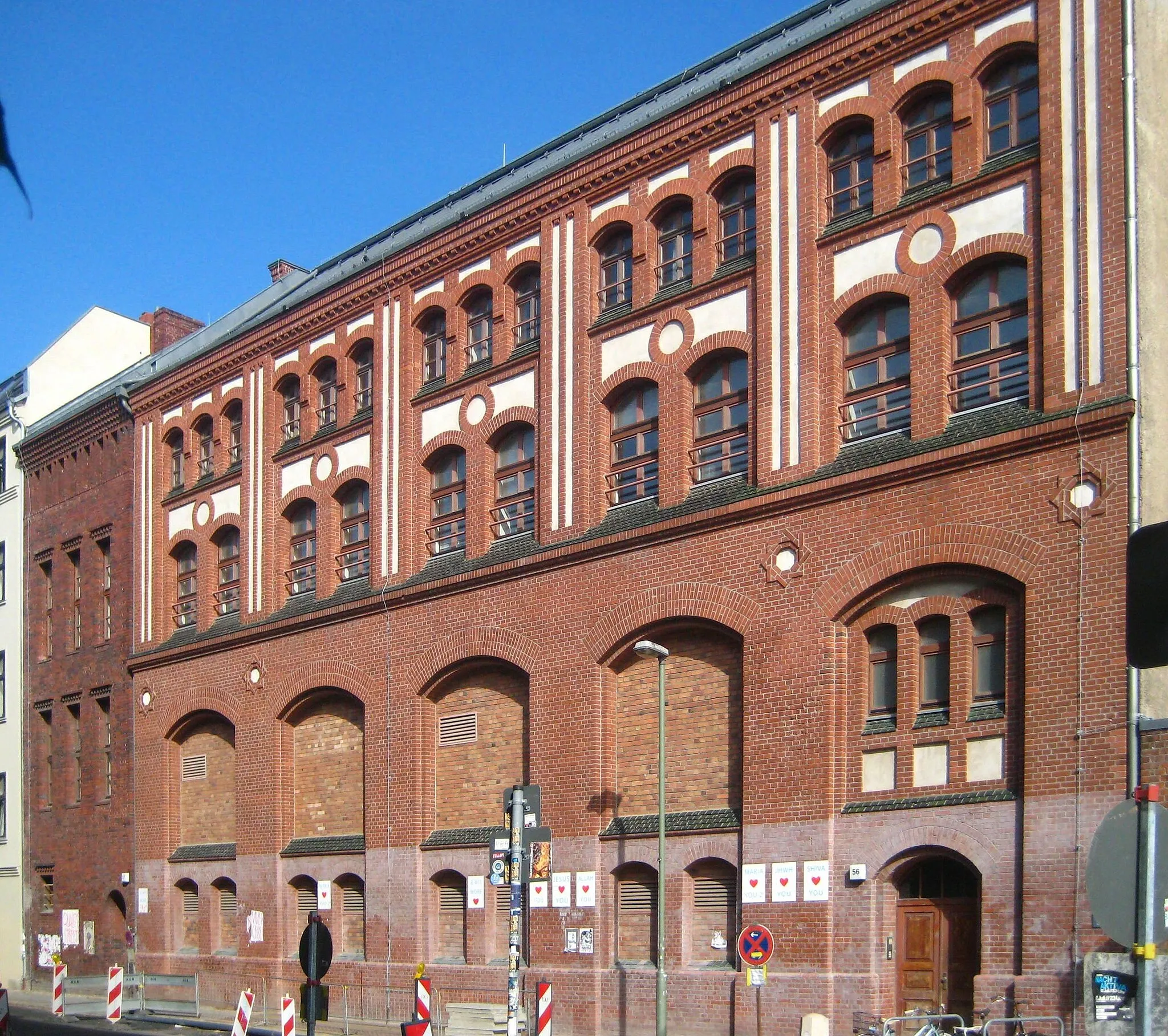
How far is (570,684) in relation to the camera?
95.3ft

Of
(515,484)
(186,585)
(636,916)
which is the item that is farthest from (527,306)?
(186,585)

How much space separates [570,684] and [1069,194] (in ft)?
39.3

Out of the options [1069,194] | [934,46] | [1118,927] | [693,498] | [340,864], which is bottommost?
[340,864]

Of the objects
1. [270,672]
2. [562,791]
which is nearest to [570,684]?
[562,791]

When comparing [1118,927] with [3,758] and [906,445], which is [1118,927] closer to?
[906,445]

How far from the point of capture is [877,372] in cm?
2542

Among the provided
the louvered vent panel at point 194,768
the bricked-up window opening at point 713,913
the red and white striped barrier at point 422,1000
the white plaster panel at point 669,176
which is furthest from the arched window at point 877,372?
the louvered vent panel at point 194,768

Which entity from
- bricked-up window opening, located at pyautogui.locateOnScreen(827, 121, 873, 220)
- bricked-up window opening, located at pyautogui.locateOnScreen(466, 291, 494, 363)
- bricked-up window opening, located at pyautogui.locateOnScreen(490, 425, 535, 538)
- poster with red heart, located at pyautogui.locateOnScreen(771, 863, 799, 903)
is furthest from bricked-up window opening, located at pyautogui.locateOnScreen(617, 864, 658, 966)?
bricked-up window opening, located at pyautogui.locateOnScreen(827, 121, 873, 220)

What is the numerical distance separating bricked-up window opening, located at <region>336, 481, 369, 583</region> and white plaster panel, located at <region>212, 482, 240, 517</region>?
402cm

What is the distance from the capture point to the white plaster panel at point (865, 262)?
2512cm

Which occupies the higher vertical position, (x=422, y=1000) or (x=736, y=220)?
(x=736, y=220)

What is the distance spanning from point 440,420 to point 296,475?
211 inches

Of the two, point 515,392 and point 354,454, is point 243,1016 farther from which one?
point 354,454

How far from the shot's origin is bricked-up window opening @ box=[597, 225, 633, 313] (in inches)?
1179
